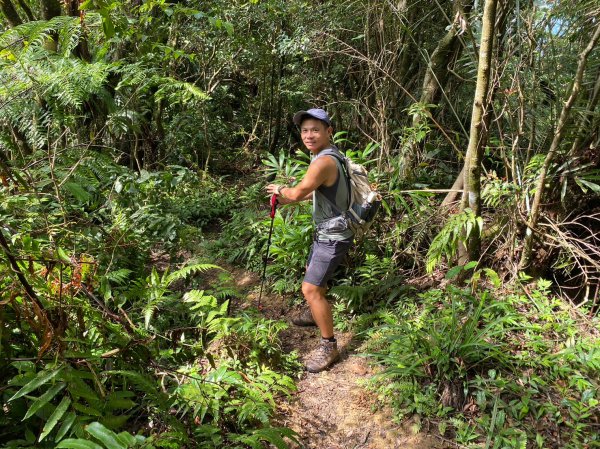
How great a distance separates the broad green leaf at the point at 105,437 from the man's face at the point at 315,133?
2485mm

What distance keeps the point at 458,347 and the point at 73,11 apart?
5.34m

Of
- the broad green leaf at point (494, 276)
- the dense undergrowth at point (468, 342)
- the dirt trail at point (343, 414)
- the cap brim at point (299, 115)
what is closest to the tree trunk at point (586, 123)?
the dense undergrowth at point (468, 342)

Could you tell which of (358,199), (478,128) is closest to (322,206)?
(358,199)

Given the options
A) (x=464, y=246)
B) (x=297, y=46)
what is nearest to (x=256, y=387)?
(x=464, y=246)

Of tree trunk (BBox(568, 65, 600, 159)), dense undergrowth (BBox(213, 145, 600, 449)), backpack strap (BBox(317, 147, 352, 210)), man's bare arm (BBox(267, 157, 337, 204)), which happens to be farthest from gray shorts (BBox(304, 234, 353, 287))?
tree trunk (BBox(568, 65, 600, 159))

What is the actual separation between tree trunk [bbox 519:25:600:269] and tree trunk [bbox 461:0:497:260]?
42 centimetres

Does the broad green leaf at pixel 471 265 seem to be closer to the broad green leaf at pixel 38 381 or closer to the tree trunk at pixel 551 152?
the tree trunk at pixel 551 152

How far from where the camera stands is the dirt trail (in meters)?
2.86

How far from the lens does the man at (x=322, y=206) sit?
3.29 metres

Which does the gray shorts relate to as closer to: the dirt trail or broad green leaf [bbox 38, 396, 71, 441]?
the dirt trail

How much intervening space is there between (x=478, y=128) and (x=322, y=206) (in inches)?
58.0

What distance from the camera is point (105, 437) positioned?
1.37 meters

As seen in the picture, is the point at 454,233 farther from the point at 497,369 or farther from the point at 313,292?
the point at 313,292

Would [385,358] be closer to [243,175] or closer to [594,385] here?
[594,385]
